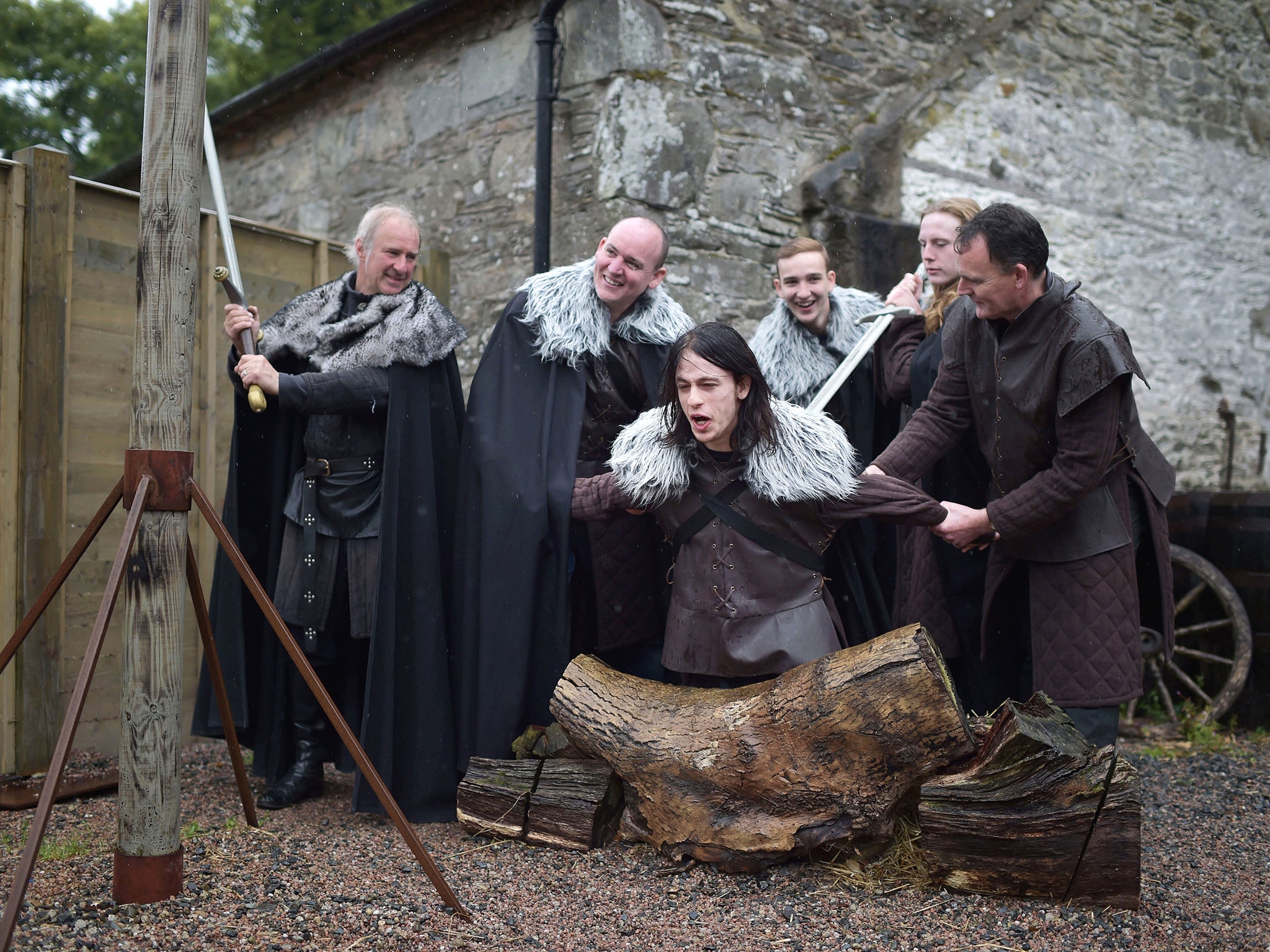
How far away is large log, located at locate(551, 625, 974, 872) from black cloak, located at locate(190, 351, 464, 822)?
2.09 ft

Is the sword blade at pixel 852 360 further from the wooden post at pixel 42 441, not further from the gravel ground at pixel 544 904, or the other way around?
the wooden post at pixel 42 441

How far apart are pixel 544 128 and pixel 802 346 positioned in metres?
2.43

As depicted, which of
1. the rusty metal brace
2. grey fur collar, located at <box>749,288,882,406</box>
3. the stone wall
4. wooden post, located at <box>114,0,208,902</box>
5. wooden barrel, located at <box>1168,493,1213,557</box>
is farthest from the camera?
the stone wall

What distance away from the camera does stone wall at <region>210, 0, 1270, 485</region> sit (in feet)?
18.6

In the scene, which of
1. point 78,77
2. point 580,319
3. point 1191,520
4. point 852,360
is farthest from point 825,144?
point 78,77

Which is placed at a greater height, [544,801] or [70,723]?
[70,723]

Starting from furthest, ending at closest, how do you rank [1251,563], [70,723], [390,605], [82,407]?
[1251,563]
[82,407]
[390,605]
[70,723]

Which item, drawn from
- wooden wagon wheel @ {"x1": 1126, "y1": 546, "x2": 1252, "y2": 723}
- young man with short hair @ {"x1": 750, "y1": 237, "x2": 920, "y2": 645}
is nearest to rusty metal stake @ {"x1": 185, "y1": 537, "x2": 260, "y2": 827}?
young man with short hair @ {"x1": 750, "y1": 237, "x2": 920, "y2": 645}

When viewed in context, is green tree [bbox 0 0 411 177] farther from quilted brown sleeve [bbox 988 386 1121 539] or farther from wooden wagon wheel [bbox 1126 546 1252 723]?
quilted brown sleeve [bbox 988 386 1121 539]

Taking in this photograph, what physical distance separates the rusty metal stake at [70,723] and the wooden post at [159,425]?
0.10m

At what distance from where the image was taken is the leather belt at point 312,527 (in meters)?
3.57

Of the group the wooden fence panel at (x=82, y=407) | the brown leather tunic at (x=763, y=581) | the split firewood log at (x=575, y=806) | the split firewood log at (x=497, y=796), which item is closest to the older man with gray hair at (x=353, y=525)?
the split firewood log at (x=497, y=796)

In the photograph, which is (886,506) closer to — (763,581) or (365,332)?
(763,581)

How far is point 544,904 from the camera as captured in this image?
276 cm
